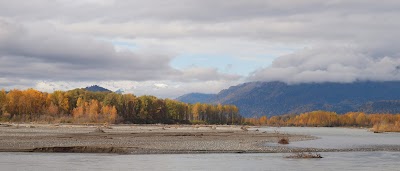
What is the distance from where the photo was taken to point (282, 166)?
45531 mm

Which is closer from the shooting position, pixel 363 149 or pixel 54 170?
pixel 54 170

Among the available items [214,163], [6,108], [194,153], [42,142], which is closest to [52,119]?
[6,108]

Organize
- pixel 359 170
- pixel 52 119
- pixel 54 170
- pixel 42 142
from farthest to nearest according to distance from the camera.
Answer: pixel 52 119
pixel 42 142
pixel 359 170
pixel 54 170

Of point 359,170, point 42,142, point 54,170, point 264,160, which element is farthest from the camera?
point 42,142

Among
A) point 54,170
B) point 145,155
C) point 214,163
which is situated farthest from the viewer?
point 145,155

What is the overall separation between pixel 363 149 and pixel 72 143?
37049mm

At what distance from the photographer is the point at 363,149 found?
68625 mm

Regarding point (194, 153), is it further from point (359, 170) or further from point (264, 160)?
point (359, 170)

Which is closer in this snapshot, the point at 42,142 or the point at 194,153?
the point at 194,153

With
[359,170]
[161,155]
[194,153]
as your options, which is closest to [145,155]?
[161,155]

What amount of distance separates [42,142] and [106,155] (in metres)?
14.7

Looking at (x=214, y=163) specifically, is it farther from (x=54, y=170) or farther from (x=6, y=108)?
(x=6, y=108)

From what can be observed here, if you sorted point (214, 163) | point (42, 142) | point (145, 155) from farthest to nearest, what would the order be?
1. point (42, 142)
2. point (145, 155)
3. point (214, 163)

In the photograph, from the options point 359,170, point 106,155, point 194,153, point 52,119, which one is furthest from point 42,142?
point 52,119
